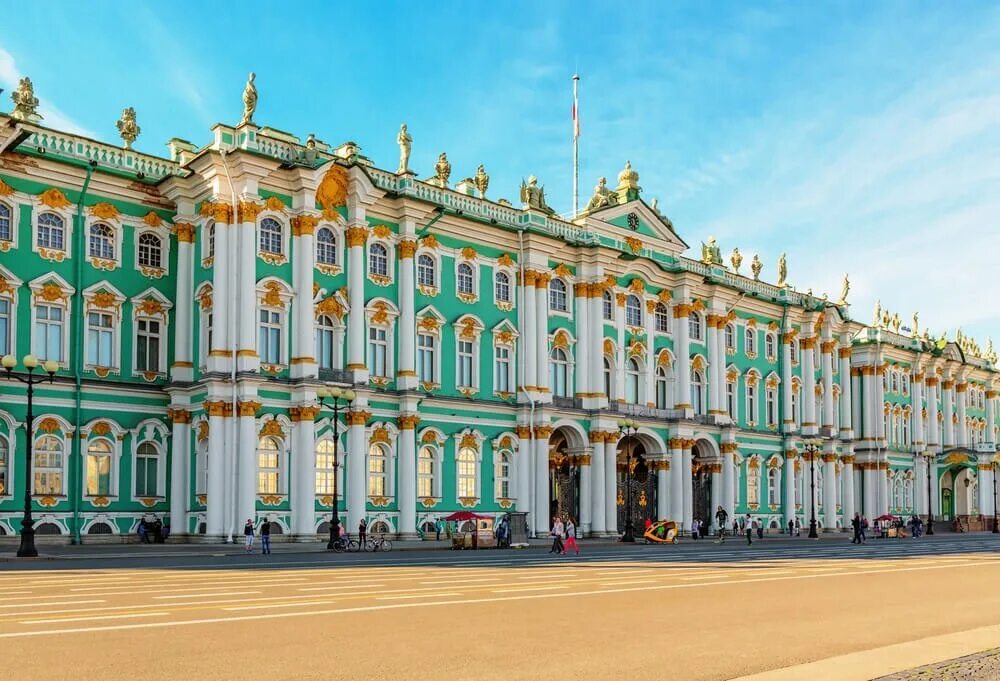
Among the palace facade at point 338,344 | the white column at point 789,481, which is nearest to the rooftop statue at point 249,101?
the palace facade at point 338,344

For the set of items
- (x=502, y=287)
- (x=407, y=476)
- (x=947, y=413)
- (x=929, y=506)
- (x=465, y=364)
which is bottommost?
(x=929, y=506)

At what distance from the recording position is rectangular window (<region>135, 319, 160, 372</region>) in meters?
48.2

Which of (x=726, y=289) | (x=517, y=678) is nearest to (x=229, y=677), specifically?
(x=517, y=678)

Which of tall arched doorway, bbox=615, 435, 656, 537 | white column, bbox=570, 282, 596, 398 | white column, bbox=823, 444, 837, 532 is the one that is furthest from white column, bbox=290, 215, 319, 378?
white column, bbox=823, 444, 837, 532

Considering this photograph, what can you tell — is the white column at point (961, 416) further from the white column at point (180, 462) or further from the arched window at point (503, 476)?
the white column at point (180, 462)

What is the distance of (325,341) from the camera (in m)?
50.9

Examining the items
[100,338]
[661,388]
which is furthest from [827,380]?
[100,338]

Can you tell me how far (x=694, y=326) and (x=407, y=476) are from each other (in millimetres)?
24835

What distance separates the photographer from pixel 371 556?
3878 cm

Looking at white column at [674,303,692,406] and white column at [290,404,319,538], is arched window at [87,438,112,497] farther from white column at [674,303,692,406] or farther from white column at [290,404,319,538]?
white column at [674,303,692,406]

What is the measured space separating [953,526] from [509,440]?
54.6 meters

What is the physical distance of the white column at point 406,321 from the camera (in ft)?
174

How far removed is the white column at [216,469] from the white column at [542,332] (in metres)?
17.8

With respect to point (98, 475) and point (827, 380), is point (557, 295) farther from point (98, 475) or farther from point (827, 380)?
point (827, 380)
